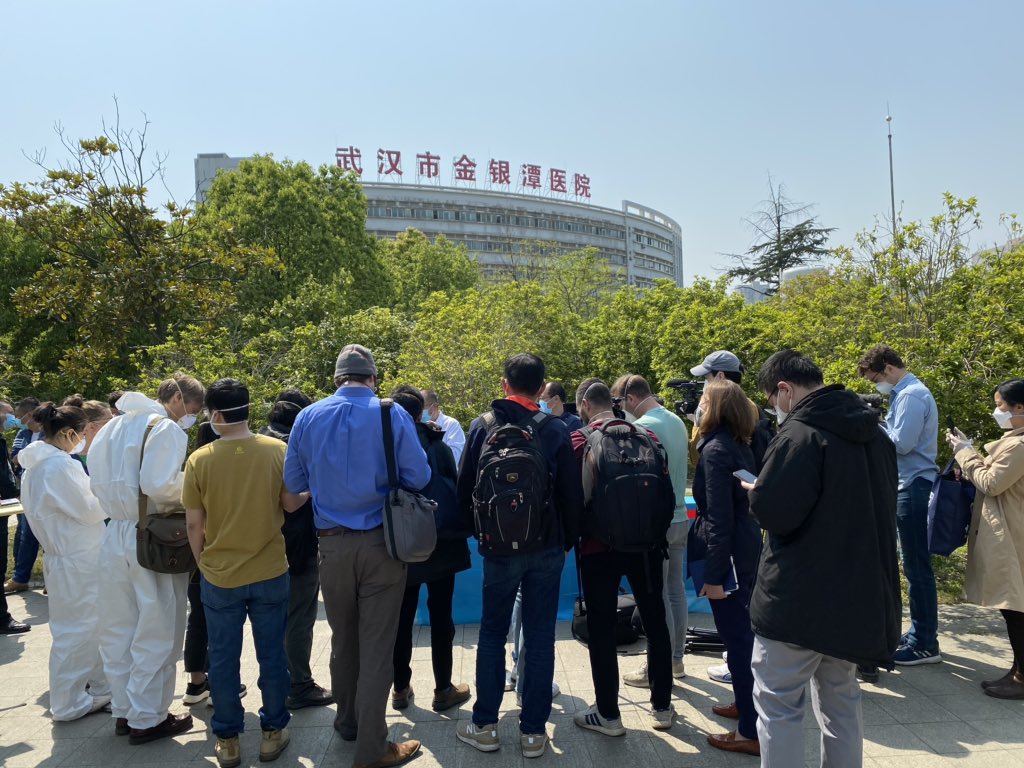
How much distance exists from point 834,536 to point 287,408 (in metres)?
3.28

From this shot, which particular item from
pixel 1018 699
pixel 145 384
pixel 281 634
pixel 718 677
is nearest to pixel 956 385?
pixel 1018 699

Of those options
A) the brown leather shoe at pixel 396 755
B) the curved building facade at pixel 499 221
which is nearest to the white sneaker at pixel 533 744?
the brown leather shoe at pixel 396 755

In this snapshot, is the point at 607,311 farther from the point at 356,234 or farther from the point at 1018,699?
the point at 356,234

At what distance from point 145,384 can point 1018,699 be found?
9444 mm

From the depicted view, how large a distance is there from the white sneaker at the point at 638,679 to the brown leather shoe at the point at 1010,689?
1983 mm

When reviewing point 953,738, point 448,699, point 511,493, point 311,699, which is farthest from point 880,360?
point 311,699

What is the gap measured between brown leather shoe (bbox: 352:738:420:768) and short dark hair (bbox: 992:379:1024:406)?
12.7ft

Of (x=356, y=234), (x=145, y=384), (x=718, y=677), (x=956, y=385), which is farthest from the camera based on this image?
(x=356, y=234)

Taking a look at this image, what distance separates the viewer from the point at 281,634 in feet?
11.7

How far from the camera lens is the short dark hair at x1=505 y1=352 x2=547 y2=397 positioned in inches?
135

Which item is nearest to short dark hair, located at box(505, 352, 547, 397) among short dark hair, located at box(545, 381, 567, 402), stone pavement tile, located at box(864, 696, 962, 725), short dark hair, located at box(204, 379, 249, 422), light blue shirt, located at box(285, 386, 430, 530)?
light blue shirt, located at box(285, 386, 430, 530)

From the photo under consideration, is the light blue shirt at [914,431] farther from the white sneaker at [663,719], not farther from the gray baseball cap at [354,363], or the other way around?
the gray baseball cap at [354,363]

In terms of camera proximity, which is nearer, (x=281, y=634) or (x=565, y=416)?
(x=281, y=634)

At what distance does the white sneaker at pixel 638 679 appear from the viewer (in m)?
4.23
